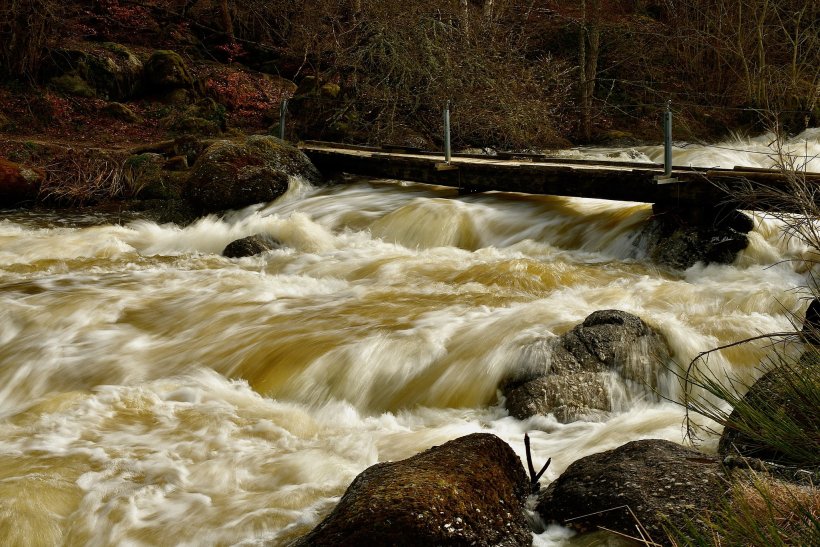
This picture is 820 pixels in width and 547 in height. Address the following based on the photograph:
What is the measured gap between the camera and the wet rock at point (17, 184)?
1321 cm

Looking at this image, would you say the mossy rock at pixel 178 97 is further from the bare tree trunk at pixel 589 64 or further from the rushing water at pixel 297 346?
the bare tree trunk at pixel 589 64

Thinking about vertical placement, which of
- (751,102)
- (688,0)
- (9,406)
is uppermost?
(688,0)

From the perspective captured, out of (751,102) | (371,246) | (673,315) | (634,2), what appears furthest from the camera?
(634,2)

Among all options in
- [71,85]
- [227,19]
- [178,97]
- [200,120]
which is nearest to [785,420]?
[200,120]

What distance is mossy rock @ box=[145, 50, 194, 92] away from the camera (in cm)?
1902

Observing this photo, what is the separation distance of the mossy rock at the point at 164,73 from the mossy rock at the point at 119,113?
4.82 feet

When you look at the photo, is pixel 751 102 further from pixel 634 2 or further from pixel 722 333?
pixel 722 333

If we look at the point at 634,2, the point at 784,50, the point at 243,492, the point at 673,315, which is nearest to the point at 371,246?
the point at 673,315

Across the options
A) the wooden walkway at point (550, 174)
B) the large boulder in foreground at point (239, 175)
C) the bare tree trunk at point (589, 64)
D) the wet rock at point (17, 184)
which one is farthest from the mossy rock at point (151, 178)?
the bare tree trunk at point (589, 64)

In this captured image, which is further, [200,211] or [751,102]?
[751,102]

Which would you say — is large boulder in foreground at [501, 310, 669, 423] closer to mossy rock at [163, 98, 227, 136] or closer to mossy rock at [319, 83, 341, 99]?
mossy rock at [319, 83, 341, 99]

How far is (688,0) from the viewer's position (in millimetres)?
20625

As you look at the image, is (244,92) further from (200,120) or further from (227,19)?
(227,19)

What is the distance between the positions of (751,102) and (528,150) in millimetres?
5586
